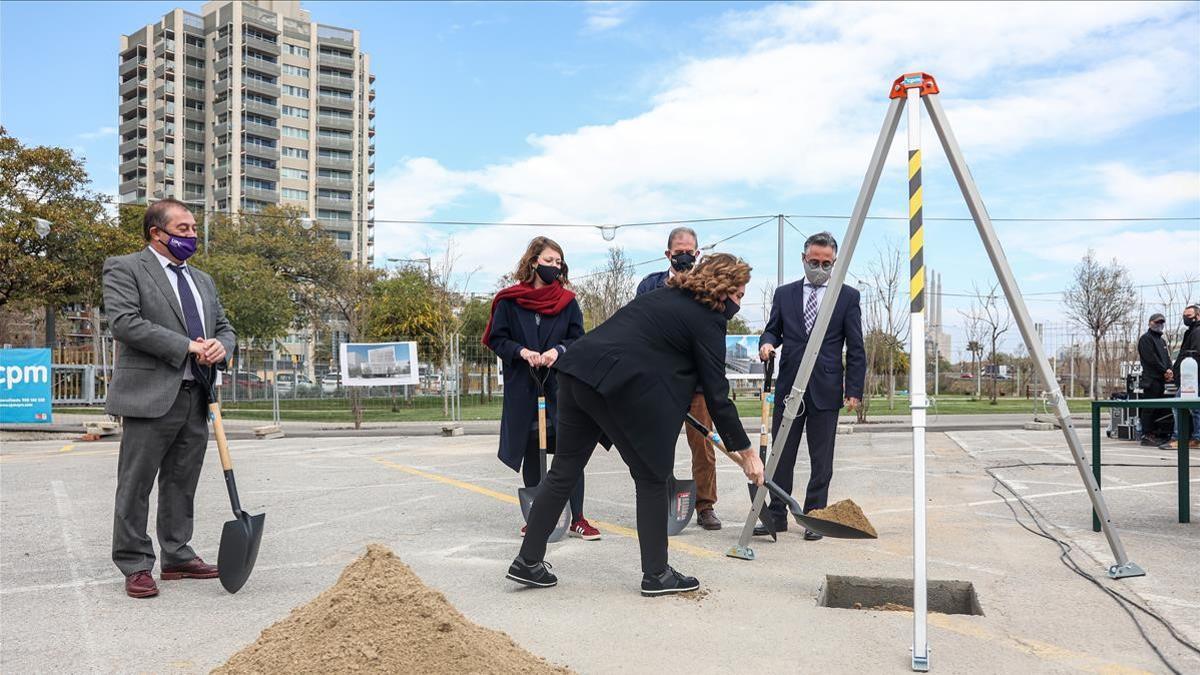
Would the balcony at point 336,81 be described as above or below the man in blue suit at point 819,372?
above

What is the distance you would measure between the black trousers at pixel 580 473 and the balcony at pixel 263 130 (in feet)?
318

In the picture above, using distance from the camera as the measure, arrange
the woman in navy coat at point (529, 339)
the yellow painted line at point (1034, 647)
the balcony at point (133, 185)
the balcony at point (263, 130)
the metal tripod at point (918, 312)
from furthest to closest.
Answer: the balcony at point (133, 185) → the balcony at point (263, 130) → the woman in navy coat at point (529, 339) → the metal tripod at point (918, 312) → the yellow painted line at point (1034, 647)

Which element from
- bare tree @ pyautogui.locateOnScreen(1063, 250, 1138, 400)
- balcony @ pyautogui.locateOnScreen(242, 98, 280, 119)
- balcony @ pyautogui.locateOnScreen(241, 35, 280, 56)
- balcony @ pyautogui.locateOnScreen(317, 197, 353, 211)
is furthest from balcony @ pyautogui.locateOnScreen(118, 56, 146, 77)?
bare tree @ pyautogui.locateOnScreen(1063, 250, 1138, 400)

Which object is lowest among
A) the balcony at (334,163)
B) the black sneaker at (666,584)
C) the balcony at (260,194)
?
the black sneaker at (666,584)

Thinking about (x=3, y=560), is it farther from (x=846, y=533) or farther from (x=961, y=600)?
(x=961, y=600)

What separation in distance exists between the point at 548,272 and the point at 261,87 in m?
96.9

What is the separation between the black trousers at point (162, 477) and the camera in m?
4.62

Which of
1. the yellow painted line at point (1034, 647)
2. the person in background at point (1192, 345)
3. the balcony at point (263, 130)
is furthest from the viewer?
the balcony at point (263, 130)

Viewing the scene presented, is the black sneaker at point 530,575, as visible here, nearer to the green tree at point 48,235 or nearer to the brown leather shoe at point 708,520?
the brown leather shoe at point 708,520

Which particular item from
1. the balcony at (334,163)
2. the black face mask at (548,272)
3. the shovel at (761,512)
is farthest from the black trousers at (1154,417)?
the balcony at (334,163)

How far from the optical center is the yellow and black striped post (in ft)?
12.1

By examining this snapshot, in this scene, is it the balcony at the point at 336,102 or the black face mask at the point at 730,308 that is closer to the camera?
the black face mask at the point at 730,308

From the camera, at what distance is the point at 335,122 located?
99.7 m

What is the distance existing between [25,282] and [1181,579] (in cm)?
2908
